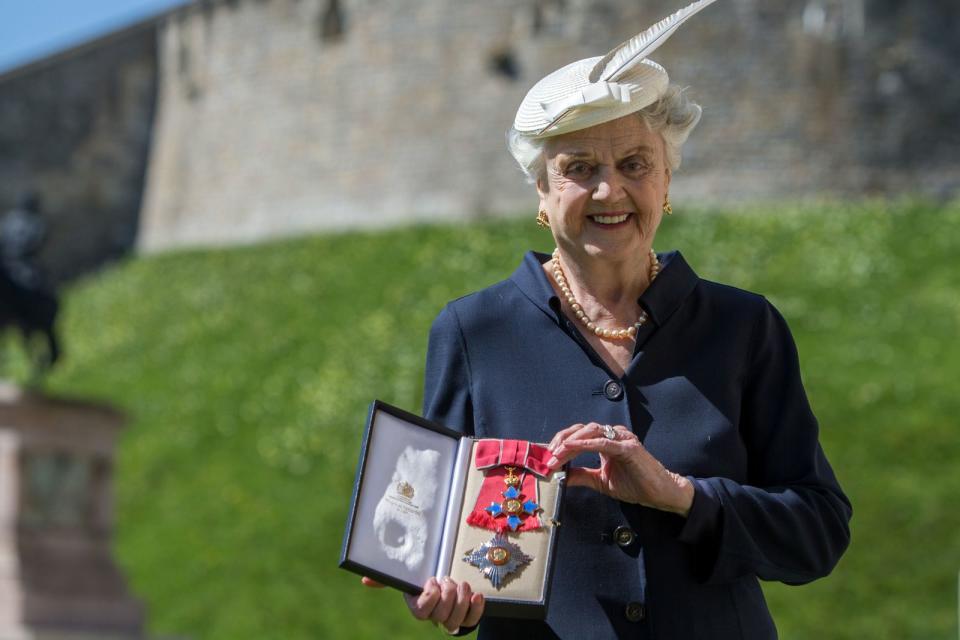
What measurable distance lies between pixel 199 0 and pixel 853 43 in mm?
10384

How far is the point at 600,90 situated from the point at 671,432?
48cm

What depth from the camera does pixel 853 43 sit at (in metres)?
22.2

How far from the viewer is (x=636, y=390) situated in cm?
251

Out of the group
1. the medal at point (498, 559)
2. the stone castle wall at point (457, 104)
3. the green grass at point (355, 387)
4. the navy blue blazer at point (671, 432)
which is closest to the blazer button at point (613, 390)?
the navy blue blazer at point (671, 432)

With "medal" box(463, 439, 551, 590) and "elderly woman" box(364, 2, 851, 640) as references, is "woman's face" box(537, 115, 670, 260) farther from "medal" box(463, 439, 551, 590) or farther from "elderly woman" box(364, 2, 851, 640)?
"medal" box(463, 439, 551, 590)

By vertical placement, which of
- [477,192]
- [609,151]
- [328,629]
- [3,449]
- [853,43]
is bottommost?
[328,629]

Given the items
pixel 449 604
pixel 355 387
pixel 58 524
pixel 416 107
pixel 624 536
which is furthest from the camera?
pixel 416 107

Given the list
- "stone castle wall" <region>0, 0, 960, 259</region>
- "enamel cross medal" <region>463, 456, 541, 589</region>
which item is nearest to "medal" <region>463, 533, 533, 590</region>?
"enamel cross medal" <region>463, 456, 541, 589</region>

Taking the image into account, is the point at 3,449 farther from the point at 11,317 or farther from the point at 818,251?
the point at 818,251

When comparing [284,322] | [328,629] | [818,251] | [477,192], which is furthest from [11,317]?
[477,192]

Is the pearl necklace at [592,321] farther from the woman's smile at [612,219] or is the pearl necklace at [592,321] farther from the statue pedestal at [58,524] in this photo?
the statue pedestal at [58,524]

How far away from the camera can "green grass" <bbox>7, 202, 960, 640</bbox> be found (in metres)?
11.5

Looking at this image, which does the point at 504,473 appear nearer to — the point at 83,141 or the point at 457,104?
the point at 457,104

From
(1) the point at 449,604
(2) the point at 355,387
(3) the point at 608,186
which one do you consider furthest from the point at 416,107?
(1) the point at 449,604
